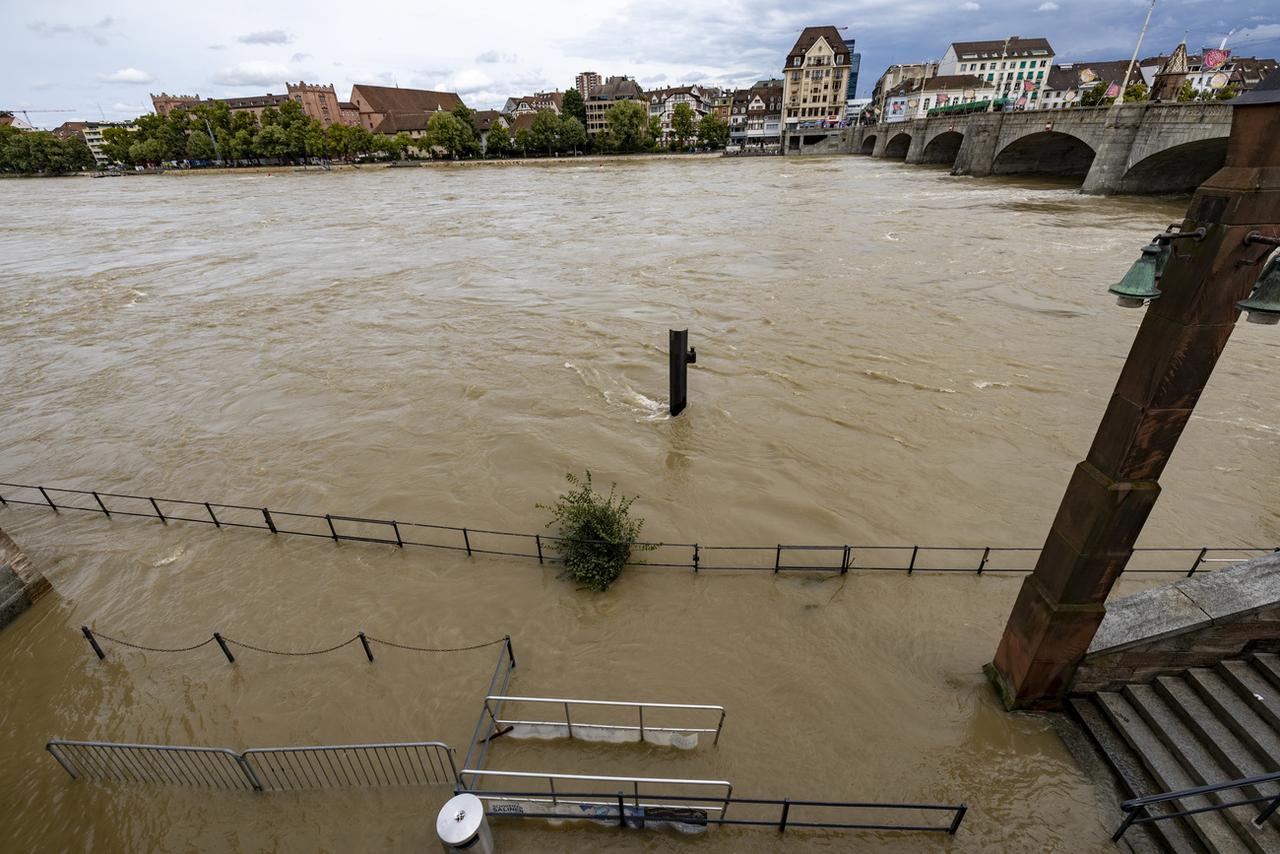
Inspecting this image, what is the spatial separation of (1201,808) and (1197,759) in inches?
29.4

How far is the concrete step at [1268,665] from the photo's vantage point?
6609 millimetres

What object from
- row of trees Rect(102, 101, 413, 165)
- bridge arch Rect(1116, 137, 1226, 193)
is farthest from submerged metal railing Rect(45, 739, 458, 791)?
row of trees Rect(102, 101, 413, 165)

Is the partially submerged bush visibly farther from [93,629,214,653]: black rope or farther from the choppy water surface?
[93,629,214,653]: black rope

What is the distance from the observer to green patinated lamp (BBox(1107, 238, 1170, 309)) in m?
5.09

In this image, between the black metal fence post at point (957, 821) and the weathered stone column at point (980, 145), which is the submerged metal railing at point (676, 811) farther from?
the weathered stone column at point (980, 145)

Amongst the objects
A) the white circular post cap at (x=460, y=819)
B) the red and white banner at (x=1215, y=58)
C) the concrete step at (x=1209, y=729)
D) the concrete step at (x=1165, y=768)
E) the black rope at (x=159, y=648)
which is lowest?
the black rope at (x=159, y=648)

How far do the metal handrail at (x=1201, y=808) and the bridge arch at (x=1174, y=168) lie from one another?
50245 millimetres

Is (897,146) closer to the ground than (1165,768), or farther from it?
farther from it

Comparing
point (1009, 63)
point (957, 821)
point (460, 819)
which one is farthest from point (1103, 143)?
point (1009, 63)

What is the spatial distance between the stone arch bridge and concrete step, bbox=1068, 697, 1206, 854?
139 feet

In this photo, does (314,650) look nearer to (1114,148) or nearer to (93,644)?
(93,644)

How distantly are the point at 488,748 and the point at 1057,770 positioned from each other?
7.18 m

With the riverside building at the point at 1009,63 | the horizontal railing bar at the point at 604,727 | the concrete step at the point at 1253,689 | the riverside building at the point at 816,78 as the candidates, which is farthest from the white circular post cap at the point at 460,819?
the riverside building at the point at 1009,63

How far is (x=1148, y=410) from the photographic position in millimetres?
5652
